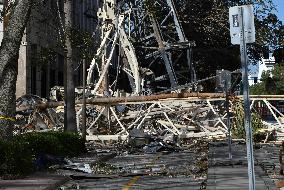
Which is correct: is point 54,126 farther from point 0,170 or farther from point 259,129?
point 0,170

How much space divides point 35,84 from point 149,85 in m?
8.70

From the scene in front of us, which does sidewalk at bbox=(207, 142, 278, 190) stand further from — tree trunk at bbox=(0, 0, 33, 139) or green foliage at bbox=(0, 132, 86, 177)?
tree trunk at bbox=(0, 0, 33, 139)

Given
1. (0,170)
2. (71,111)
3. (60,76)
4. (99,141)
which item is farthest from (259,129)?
(60,76)

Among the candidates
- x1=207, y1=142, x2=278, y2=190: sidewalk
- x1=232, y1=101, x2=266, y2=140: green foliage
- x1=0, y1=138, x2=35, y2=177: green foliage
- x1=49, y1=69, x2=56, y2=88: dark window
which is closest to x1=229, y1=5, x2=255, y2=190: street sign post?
x1=207, y1=142, x2=278, y2=190: sidewalk

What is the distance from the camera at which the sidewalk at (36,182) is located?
43.7 feet

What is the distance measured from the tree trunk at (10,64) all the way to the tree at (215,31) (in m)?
33.2

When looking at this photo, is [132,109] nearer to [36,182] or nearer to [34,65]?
[34,65]

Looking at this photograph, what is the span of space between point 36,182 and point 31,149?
4.13 m

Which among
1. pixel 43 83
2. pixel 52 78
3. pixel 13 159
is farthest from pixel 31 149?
pixel 52 78

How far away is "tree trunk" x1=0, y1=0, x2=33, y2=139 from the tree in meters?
33.2

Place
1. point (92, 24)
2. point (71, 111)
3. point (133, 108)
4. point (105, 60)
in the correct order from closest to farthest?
1. point (71, 111)
2. point (133, 108)
3. point (105, 60)
4. point (92, 24)

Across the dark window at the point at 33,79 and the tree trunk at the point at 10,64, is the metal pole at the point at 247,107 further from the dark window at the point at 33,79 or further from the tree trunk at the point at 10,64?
the dark window at the point at 33,79

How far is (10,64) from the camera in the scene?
16.8m

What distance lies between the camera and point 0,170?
50.0 feet
